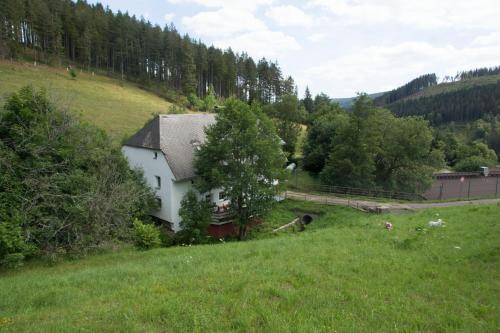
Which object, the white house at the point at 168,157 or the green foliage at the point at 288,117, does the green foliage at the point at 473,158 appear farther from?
the white house at the point at 168,157

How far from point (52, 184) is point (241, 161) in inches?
462

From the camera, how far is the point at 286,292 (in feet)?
26.2

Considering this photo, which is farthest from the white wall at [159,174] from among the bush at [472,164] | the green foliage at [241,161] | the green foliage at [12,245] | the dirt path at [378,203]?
the bush at [472,164]

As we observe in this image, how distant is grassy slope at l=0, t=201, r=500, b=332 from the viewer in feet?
22.0

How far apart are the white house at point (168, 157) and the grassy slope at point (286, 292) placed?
1232 centimetres

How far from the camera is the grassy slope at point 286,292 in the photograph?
670 cm

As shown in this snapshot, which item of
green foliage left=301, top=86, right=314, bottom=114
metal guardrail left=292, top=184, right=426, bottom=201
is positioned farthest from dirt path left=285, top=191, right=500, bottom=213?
green foliage left=301, top=86, right=314, bottom=114

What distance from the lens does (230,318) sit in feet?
22.3

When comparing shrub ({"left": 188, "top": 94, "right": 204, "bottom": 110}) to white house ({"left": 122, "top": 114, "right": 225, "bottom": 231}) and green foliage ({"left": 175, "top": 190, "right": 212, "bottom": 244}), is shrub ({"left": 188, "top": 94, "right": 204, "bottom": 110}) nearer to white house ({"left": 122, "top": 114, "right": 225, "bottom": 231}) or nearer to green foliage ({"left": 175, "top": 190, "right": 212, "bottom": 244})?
white house ({"left": 122, "top": 114, "right": 225, "bottom": 231})

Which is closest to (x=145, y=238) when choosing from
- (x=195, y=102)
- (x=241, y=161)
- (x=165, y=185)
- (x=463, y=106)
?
(x=165, y=185)

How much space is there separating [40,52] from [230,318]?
7913 centimetres

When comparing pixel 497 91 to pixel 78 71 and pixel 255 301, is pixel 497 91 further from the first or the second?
pixel 255 301

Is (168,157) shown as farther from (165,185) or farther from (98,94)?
(98,94)

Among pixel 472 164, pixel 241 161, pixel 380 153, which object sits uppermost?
pixel 241 161
